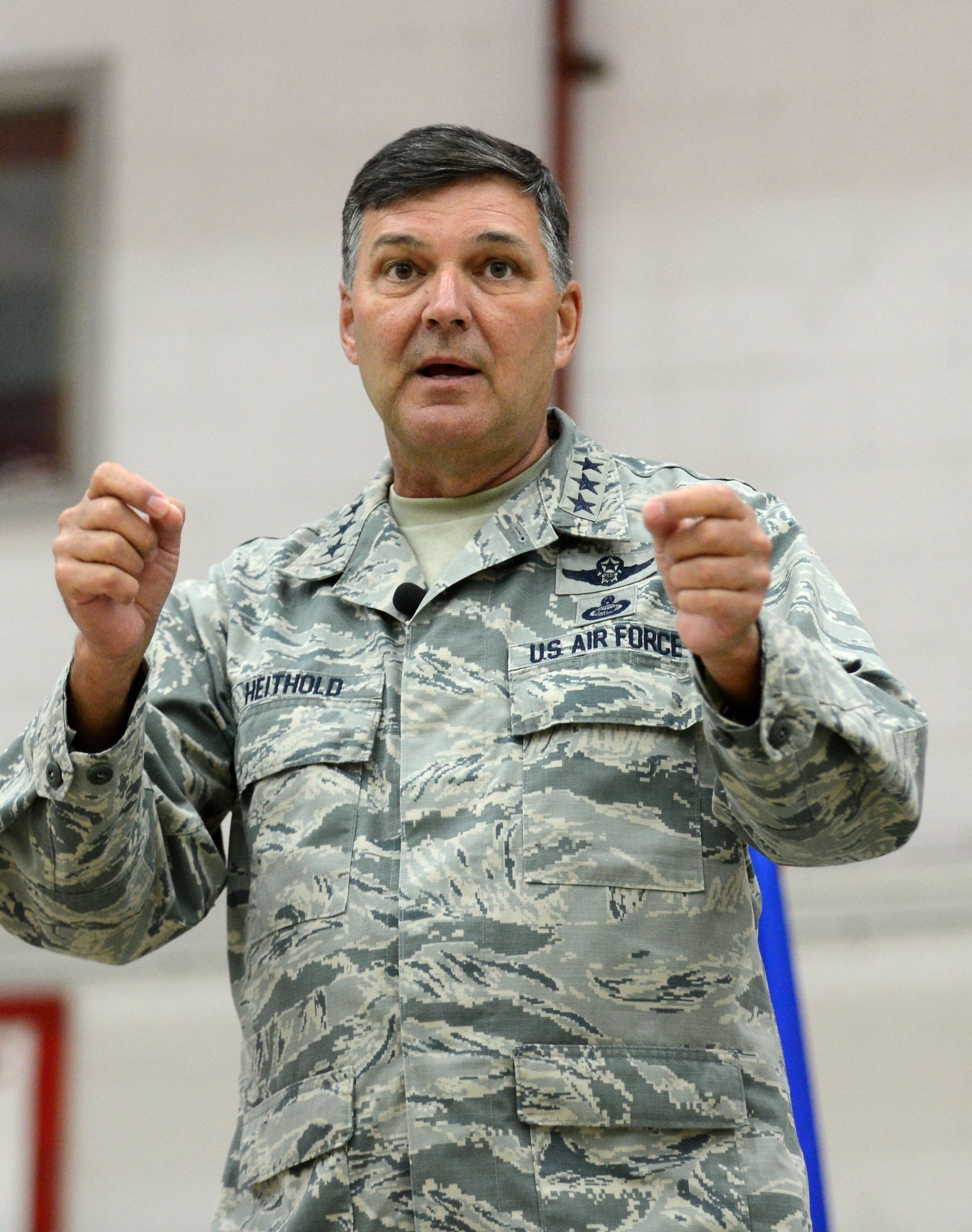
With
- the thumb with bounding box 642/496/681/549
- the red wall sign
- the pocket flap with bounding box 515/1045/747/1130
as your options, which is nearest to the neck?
the thumb with bounding box 642/496/681/549

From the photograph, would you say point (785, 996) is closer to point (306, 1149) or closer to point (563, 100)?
point (306, 1149)

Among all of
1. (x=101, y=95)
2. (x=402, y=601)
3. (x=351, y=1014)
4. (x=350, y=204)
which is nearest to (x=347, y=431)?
(x=101, y=95)

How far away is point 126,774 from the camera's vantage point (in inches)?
50.9

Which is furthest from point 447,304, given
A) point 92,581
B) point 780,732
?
point 780,732

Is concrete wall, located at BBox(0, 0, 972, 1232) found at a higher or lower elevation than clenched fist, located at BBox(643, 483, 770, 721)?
higher

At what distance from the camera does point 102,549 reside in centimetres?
122

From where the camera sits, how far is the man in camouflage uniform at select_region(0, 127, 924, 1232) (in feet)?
3.94

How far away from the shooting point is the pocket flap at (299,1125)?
1.26 meters

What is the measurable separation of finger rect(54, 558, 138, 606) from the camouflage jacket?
124mm

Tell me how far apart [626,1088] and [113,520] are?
1.99 feet

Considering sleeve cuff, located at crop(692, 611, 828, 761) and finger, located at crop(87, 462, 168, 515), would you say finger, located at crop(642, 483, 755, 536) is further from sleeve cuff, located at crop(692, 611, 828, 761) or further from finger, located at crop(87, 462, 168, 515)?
finger, located at crop(87, 462, 168, 515)

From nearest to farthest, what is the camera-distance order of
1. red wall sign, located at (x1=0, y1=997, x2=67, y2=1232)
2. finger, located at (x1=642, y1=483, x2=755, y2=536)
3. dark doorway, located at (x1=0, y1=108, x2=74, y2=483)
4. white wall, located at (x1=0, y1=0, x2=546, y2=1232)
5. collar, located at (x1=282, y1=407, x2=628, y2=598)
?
finger, located at (x1=642, y1=483, x2=755, y2=536) < collar, located at (x1=282, y1=407, x2=628, y2=598) < red wall sign, located at (x1=0, y1=997, x2=67, y2=1232) < white wall, located at (x1=0, y1=0, x2=546, y2=1232) < dark doorway, located at (x1=0, y1=108, x2=74, y2=483)

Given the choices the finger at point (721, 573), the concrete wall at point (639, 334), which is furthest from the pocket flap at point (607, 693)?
the concrete wall at point (639, 334)

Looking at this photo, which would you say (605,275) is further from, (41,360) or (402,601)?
(402,601)
